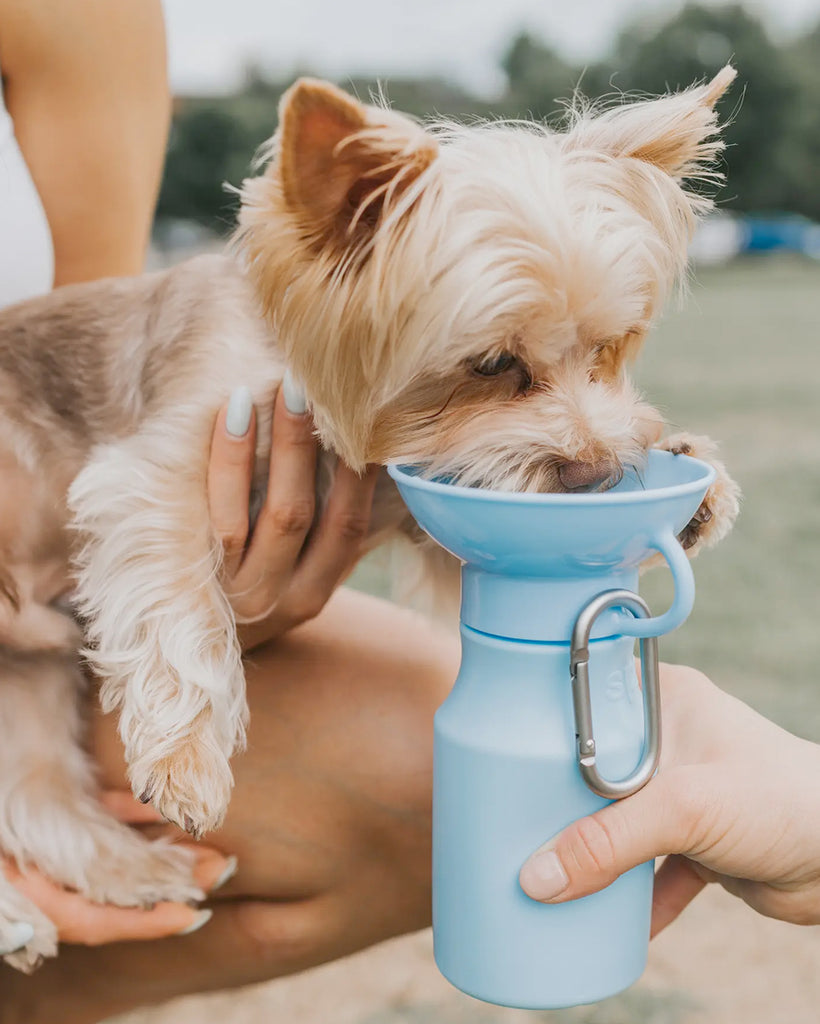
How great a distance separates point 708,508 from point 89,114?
159cm

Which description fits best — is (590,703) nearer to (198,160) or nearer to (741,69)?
(198,160)

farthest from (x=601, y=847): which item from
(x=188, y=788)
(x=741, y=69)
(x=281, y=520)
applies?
(x=741, y=69)

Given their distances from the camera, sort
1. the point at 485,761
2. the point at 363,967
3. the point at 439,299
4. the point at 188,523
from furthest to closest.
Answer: the point at 363,967
the point at 188,523
the point at 439,299
the point at 485,761

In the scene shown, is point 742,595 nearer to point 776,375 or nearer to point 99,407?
point 99,407

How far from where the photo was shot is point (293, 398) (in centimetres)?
189

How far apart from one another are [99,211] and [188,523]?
1.10m

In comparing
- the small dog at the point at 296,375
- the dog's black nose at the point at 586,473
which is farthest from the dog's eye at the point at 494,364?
the dog's black nose at the point at 586,473

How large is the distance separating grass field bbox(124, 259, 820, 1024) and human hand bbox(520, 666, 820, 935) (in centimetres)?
55

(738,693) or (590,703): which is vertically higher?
(590,703)

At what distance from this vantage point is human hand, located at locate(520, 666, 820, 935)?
5.00ft

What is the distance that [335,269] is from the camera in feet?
5.30

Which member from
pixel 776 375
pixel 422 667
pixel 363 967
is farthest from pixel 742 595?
pixel 776 375

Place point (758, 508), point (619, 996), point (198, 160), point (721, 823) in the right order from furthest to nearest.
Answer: point (198, 160)
point (758, 508)
point (619, 996)
point (721, 823)

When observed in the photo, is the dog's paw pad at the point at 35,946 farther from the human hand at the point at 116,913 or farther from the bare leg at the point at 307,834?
the bare leg at the point at 307,834
